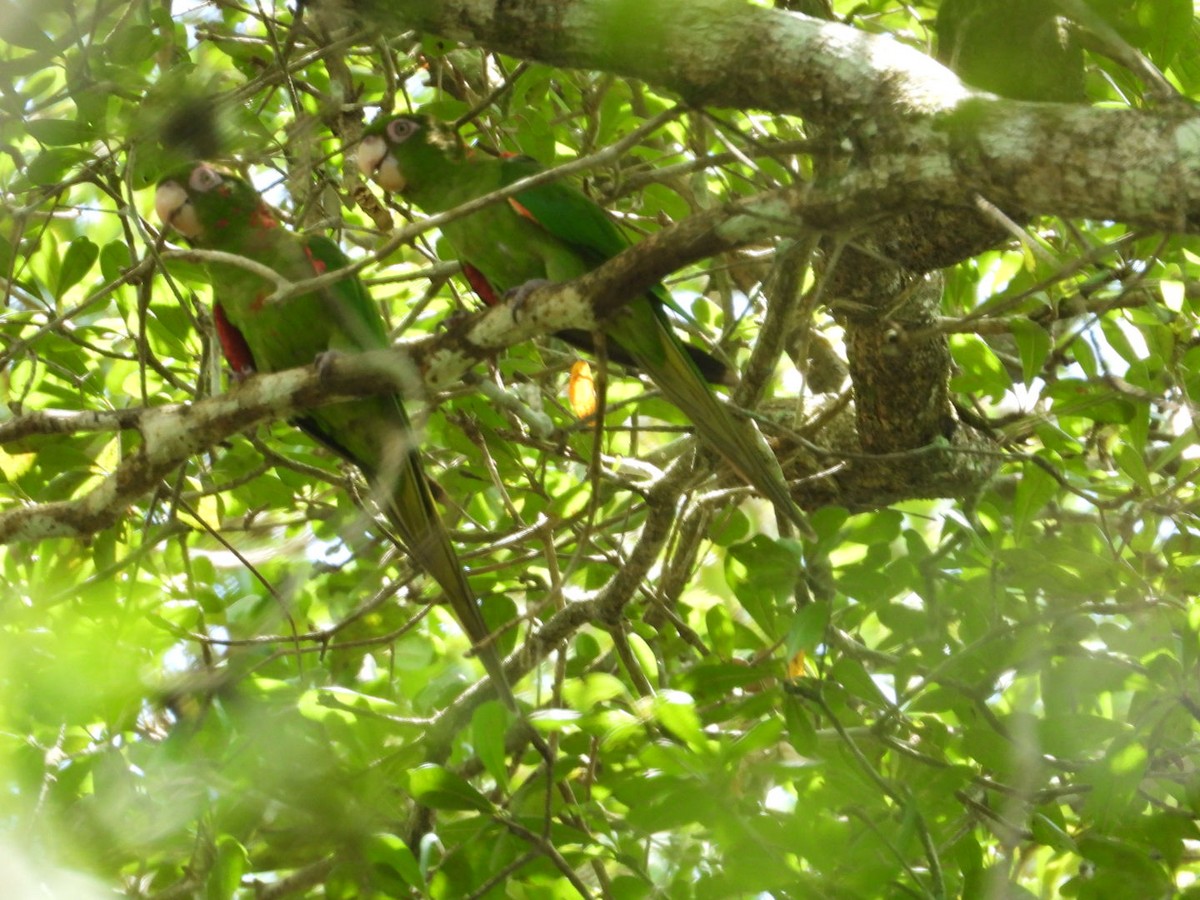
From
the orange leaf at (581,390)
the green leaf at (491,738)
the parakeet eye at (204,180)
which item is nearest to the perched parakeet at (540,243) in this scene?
the orange leaf at (581,390)

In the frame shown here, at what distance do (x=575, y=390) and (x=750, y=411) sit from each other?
0.68 metres

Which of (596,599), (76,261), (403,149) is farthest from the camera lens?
(403,149)

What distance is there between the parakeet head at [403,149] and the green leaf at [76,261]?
82 centimetres

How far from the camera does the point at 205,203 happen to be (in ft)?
11.1

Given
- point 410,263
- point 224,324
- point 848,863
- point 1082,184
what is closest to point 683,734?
point 848,863

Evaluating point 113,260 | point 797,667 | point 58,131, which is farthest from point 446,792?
point 113,260

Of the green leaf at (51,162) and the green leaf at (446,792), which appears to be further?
the green leaf at (51,162)

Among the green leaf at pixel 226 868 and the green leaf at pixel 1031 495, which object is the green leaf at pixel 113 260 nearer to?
the green leaf at pixel 226 868

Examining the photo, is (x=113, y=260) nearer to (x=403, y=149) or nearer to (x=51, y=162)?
(x=51, y=162)

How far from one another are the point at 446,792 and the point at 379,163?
→ 2065mm

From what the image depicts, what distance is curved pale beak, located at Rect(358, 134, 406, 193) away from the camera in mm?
3438

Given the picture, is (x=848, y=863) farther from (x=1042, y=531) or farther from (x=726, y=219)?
(x=1042, y=531)

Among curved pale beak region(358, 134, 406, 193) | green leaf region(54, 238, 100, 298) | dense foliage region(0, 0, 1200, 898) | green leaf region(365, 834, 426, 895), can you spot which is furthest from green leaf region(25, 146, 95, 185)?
green leaf region(365, 834, 426, 895)

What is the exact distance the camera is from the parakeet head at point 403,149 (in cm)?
341
